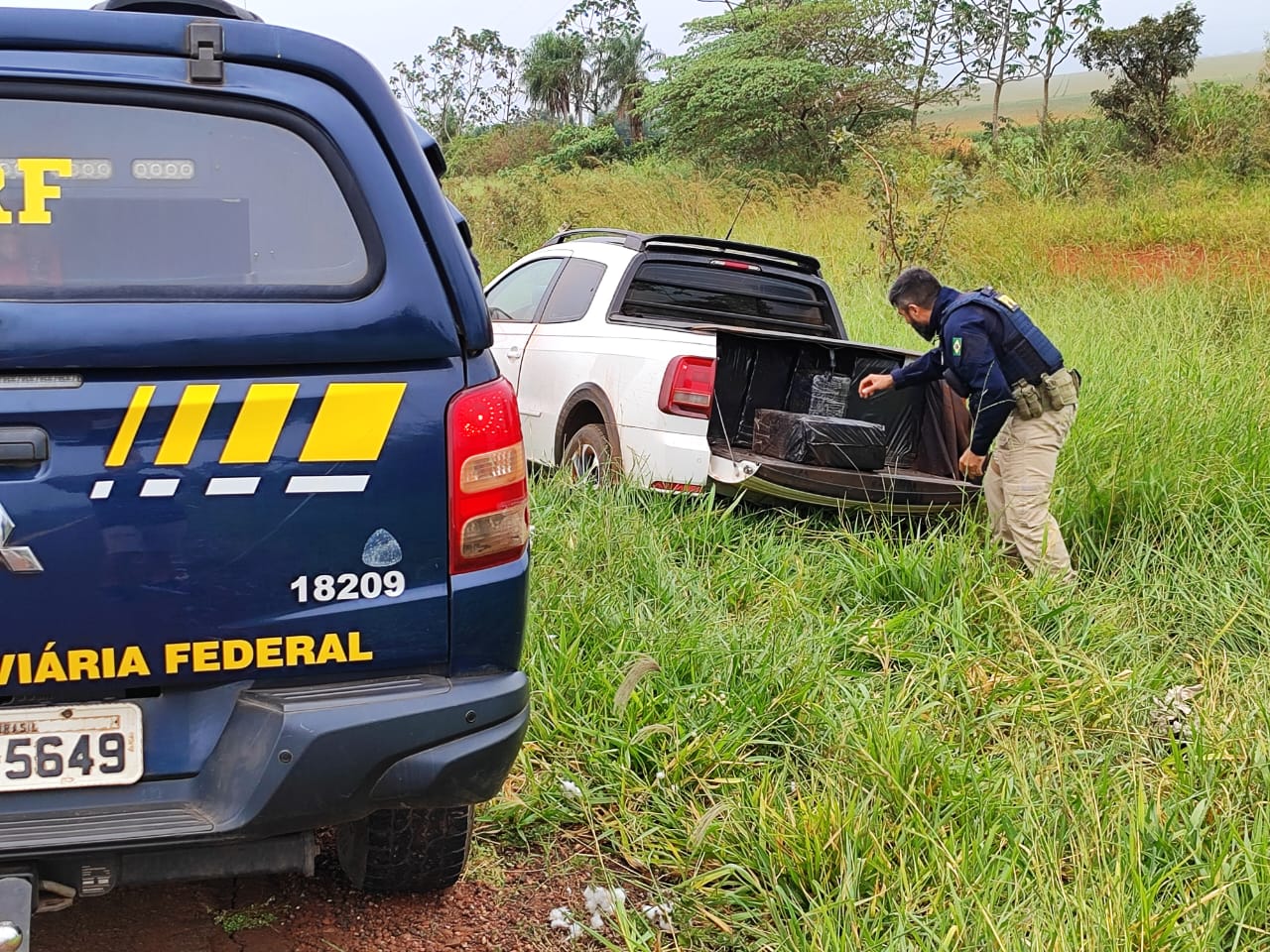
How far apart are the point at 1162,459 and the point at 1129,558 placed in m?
0.65

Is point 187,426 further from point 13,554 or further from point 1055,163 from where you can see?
point 1055,163

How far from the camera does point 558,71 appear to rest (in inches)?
1676

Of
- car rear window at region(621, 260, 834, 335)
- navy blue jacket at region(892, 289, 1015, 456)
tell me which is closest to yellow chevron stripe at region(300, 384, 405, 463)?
navy blue jacket at region(892, 289, 1015, 456)

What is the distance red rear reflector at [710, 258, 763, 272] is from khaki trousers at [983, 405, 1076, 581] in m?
1.73

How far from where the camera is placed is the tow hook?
5.92ft

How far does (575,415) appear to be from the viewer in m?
5.75

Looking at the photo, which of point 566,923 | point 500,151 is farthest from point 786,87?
point 566,923

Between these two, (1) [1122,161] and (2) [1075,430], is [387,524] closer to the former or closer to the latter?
(2) [1075,430]

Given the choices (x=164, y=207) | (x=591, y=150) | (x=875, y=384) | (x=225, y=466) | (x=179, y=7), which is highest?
(x=591, y=150)

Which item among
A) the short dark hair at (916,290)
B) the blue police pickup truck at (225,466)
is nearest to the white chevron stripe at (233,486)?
the blue police pickup truck at (225,466)

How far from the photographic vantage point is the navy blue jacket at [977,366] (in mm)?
4727

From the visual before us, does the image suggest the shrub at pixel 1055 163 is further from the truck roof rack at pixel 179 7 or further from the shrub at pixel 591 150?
the shrub at pixel 591 150

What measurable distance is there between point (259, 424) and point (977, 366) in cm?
347

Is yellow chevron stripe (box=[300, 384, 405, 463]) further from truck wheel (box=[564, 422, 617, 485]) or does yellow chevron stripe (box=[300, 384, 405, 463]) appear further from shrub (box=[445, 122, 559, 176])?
shrub (box=[445, 122, 559, 176])
